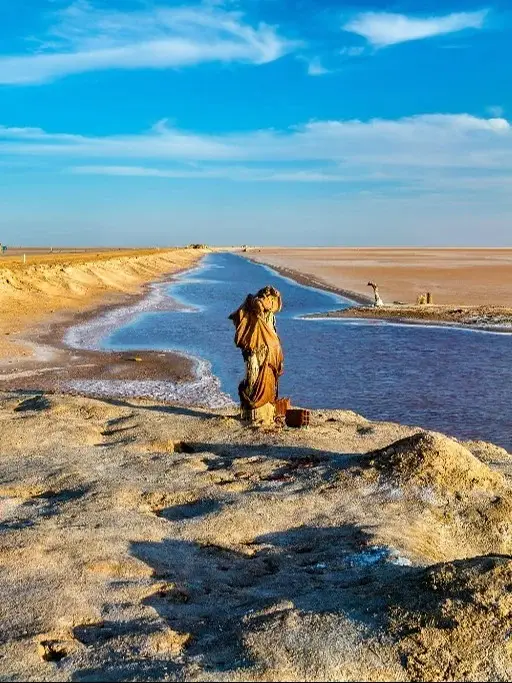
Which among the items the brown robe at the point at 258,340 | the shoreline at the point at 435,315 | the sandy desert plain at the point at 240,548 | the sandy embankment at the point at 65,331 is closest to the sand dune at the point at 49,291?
the sandy embankment at the point at 65,331

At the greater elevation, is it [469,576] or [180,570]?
[469,576]

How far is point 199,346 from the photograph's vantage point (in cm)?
2628

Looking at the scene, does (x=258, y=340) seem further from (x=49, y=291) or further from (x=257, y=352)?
Result: (x=49, y=291)

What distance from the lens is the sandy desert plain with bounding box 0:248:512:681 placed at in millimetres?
4895

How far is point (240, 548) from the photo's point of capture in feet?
24.3

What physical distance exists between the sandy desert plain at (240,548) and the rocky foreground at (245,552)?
20 mm

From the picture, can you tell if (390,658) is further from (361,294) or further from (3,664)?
(361,294)

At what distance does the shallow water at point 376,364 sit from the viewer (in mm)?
16578

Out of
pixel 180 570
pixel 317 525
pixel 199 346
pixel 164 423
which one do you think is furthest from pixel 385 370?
pixel 180 570

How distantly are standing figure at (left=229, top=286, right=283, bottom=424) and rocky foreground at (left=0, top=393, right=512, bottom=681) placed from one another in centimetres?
64

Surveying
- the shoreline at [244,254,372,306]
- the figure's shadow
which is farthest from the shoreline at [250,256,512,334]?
the figure's shadow

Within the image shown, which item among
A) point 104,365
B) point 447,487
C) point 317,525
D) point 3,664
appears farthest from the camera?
point 104,365

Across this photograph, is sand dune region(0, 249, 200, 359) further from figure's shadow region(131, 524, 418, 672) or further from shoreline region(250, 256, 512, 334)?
figure's shadow region(131, 524, 418, 672)

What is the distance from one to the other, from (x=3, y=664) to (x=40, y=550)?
6.96 ft
